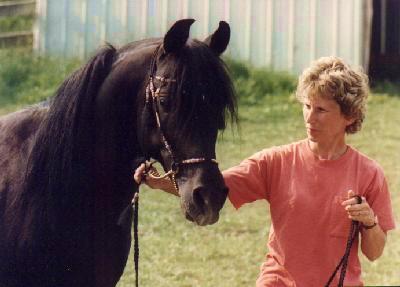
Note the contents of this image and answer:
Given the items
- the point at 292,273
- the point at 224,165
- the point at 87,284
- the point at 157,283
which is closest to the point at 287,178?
the point at 292,273

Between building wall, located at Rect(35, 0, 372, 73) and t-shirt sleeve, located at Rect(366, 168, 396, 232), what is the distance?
8655mm

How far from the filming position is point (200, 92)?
9.36ft

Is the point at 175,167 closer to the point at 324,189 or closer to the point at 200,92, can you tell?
the point at 200,92

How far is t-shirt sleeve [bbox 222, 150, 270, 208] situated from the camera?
322cm

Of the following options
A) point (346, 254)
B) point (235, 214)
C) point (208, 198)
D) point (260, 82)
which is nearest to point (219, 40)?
point (208, 198)

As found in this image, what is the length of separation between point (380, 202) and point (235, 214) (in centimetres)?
439

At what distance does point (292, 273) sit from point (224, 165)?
5.27 metres

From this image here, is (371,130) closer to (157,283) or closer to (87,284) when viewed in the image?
(157,283)

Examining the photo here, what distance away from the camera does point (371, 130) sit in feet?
32.4

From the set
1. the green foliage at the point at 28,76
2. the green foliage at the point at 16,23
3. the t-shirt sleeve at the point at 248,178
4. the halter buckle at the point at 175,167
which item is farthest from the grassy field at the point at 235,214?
the green foliage at the point at 16,23

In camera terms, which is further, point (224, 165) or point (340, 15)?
point (340, 15)

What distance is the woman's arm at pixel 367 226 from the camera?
114 inches

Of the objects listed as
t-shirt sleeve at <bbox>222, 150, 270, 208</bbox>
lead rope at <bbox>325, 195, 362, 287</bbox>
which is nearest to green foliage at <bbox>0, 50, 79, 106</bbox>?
t-shirt sleeve at <bbox>222, 150, 270, 208</bbox>

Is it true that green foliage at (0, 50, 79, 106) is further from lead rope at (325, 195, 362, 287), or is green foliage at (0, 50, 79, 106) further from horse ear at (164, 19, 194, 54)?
lead rope at (325, 195, 362, 287)
